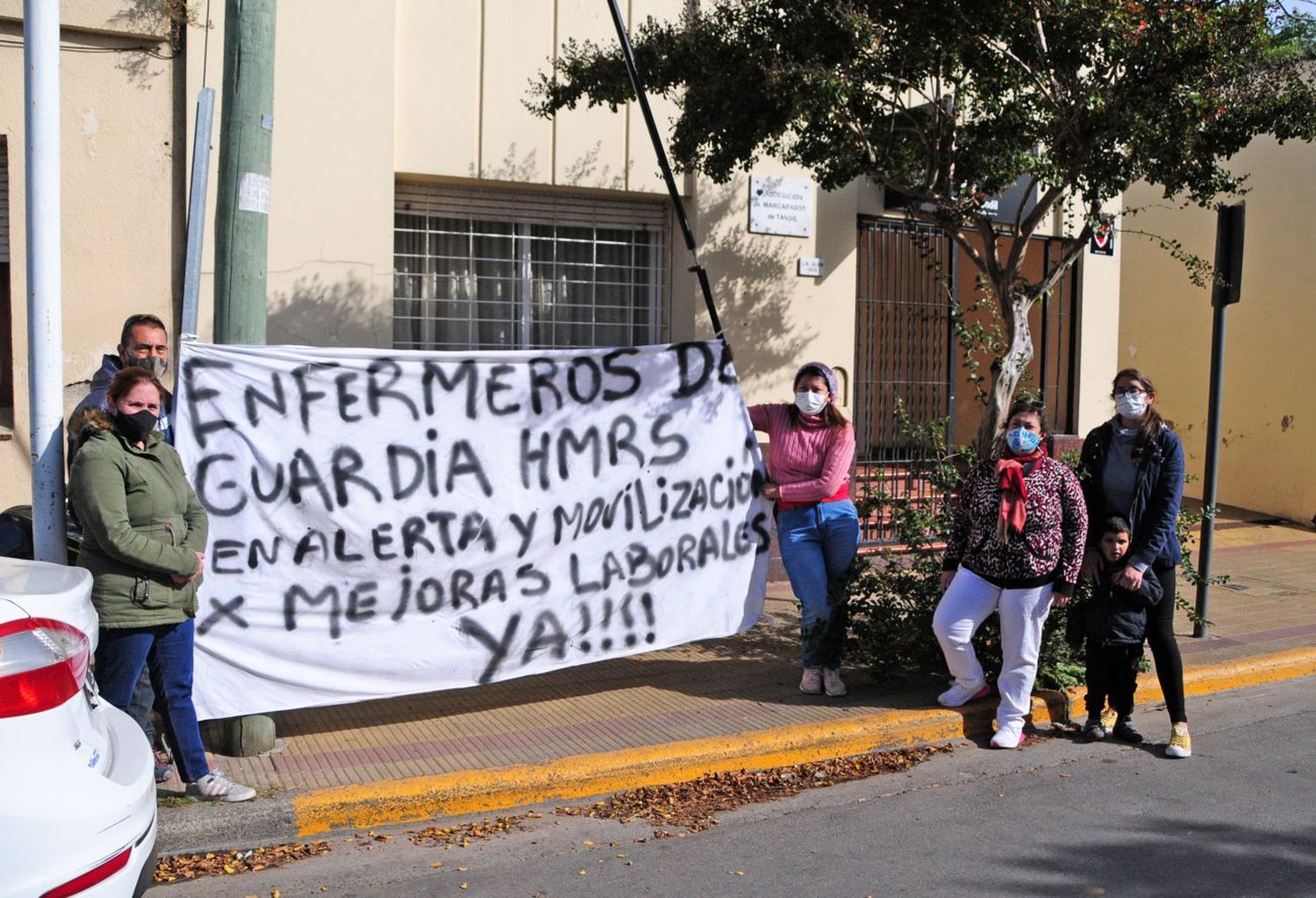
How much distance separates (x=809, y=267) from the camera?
10.1 meters

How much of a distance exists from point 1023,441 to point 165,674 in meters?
3.92

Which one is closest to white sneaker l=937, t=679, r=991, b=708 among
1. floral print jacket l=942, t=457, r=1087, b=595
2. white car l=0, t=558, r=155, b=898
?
floral print jacket l=942, t=457, r=1087, b=595

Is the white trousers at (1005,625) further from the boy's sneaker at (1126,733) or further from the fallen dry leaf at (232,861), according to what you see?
the fallen dry leaf at (232,861)

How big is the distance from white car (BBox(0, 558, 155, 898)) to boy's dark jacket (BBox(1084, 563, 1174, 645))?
435 centimetres

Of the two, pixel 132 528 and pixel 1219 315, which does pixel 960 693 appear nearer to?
pixel 1219 315

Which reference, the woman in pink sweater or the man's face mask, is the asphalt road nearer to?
the woman in pink sweater

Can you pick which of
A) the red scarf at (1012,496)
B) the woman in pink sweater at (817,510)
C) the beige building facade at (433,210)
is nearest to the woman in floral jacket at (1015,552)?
the red scarf at (1012,496)

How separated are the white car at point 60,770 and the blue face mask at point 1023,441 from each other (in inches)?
158

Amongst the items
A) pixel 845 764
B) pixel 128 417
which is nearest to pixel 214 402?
pixel 128 417

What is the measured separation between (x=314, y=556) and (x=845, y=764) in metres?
2.65

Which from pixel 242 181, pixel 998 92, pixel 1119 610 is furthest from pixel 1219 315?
pixel 242 181

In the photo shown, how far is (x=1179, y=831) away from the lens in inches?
186

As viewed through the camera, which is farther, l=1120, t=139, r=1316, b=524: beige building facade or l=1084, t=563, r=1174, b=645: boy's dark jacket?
l=1120, t=139, r=1316, b=524: beige building facade

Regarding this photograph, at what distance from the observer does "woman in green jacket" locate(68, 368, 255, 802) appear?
4250 mm
